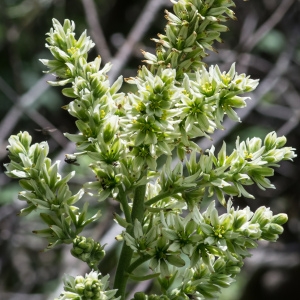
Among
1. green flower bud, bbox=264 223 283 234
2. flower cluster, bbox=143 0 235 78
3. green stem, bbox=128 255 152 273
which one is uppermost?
flower cluster, bbox=143 0 235 78

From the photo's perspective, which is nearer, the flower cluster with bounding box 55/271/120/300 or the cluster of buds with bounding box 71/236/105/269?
the flower cluster with bounding box 55/271/120/300

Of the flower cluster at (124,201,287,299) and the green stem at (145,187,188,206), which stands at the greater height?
the green stem at (145,187,188,206)

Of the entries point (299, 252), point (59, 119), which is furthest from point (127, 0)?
point (299, 252)

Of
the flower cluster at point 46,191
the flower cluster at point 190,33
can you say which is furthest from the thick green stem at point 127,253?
the flower cluster at point 190,33

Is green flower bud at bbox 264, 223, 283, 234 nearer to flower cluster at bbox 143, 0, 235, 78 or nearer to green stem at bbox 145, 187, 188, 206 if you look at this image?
green stem at bbox 145, 187, 188, 206

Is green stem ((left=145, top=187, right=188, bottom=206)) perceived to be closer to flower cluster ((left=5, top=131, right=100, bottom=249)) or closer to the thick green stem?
the thick green stem

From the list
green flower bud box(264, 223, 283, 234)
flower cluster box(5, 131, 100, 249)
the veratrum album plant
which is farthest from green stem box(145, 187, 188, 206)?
green flower bud box(264, 223, 283, 234)

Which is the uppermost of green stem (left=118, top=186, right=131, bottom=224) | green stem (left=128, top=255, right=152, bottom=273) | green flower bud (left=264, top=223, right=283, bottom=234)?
green stem (left=118, top=186, right=131, bottom=224)

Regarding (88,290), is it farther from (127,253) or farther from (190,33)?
(190,33)

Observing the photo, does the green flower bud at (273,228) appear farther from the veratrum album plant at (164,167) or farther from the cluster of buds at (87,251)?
the cluster of buds at (87,251)

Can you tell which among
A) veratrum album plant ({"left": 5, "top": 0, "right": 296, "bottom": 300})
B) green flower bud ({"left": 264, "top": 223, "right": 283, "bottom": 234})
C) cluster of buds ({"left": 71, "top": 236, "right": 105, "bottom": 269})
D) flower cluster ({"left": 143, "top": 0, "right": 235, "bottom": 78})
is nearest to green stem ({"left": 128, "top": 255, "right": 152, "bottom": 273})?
veratrum album plant ({"left": 5, "top": 0, "right": 296, "bottom": 300})
